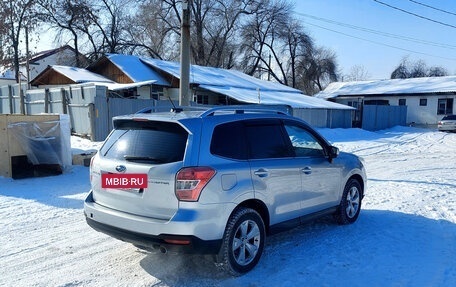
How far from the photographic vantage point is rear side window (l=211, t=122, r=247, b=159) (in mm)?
3910

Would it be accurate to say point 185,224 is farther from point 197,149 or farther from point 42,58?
point 42,58

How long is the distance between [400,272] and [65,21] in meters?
42.3

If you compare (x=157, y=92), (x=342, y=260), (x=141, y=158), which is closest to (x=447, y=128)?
(x=157, y=92)

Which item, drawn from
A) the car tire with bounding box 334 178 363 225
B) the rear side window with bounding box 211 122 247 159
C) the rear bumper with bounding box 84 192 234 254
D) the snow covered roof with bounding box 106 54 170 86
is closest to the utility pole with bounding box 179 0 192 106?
the car tire with bounding box 334 178 363 225

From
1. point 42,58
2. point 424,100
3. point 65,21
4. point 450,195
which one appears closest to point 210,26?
point 65,21

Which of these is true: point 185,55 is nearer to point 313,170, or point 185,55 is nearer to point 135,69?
point 313,170

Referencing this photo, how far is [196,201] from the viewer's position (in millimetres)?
3598

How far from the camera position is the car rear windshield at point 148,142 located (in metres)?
3.76

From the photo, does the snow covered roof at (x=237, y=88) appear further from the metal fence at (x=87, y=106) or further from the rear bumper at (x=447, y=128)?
the metal fence at (x=87, y=106)

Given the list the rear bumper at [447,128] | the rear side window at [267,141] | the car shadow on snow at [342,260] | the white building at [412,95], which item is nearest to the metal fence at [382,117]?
the white building at [412,95]

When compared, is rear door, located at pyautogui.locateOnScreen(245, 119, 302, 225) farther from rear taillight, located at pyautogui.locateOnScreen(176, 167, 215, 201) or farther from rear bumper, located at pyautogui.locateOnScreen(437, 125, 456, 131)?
rear bumper, located at pyautogui.locateOnScreen(437, 125, 456, 131)

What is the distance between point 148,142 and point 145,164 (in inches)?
10.2

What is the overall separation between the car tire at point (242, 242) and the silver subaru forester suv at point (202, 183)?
0.4 inches

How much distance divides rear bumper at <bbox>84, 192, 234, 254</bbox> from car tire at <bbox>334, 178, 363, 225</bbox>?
247 centimetres
